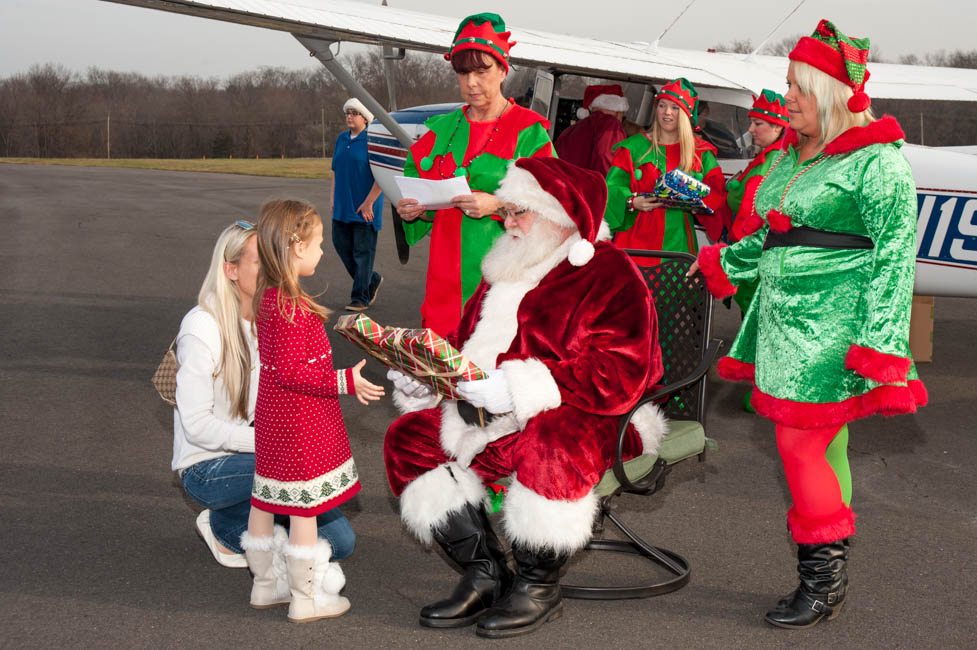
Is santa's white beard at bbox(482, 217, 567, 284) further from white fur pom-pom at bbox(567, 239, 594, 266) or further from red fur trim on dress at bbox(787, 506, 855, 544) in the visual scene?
red fur trim on dress at bbox(787, 506, 855, 544)

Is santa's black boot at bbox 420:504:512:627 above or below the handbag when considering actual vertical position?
below

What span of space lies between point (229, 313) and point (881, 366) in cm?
216

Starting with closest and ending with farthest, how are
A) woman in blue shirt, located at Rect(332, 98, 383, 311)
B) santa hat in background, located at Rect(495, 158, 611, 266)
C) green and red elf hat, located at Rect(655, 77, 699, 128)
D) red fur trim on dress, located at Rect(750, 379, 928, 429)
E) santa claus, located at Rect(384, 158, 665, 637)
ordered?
red fur trim on dress, located at Rect(750, 379, 928, 429)
santa claus, located at Rect(384, 158, 665, 637)
santa hat in background, located at Rect(495, 158, 611, 266)
green and red elf hat, located at Rect(655, 77, 699, 128)
woman in blue shirt, located at Rect(332, 98, 383, 311)

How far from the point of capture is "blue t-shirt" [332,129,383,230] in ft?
27.7

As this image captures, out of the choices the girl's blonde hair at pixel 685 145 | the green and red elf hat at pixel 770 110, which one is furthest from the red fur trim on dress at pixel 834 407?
the green and red elf hat at pixel 770 110

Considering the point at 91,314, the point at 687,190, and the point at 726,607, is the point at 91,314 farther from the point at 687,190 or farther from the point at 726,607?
the point at 726,607

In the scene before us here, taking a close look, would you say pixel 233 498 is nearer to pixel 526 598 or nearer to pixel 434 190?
pixel 526 598

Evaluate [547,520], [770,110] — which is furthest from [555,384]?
[770,110]

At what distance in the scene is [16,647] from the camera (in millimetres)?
2895

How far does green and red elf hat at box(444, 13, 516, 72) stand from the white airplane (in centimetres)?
282

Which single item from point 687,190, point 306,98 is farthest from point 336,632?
point 306,98

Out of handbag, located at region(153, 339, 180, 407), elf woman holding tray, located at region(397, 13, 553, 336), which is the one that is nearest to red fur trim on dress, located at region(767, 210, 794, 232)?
elf woman holding tray, located at region(397, 13, 553, 336)

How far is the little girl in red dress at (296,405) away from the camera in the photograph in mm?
2900

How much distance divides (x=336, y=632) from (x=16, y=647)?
993 millimetres
